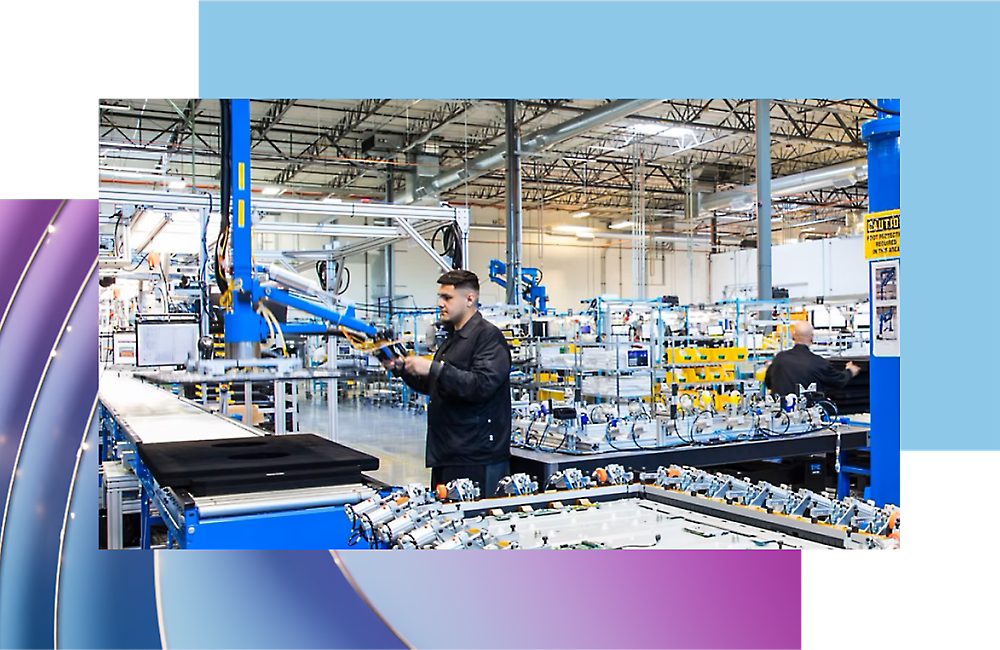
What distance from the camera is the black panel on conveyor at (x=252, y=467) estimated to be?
8.50ft

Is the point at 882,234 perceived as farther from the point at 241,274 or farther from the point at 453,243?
the point at 453,243

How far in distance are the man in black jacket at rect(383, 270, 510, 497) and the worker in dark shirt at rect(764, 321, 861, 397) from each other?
117 inches

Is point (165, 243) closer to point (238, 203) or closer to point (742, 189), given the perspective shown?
point (238, 203)

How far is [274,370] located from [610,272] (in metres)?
18.1

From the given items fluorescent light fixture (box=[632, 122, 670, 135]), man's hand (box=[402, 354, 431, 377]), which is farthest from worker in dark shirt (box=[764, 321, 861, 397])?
fluorescent light fixture (box=[632, 122, 670, 135])

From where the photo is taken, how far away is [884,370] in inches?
131

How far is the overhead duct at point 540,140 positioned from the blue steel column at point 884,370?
5295mm

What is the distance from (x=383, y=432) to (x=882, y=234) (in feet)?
26.2

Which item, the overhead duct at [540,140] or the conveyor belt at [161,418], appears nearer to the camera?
the conveyor belt at [161,418]

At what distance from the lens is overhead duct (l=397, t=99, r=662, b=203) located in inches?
366

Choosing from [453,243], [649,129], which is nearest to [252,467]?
[453,243]

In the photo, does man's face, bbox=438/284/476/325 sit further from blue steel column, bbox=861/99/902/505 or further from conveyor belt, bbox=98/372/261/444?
blue steel column, bbox=861/99/902/505

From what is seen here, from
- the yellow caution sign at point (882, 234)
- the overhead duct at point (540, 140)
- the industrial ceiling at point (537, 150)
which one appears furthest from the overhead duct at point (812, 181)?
the yellow caution sign at point (882, 234)

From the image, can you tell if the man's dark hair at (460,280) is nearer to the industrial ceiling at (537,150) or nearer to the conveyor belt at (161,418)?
the conveyor belt at (161,418)
